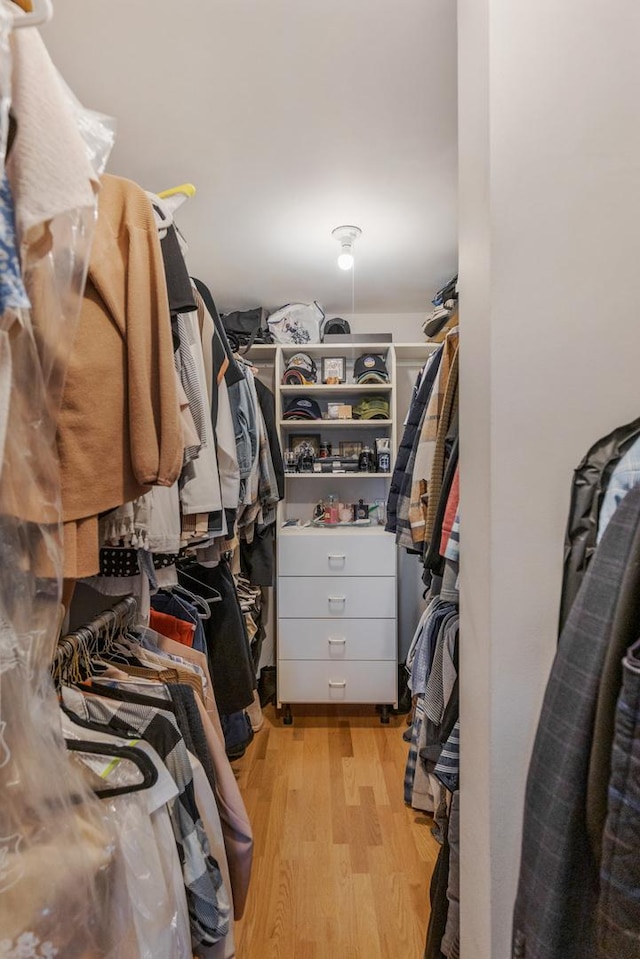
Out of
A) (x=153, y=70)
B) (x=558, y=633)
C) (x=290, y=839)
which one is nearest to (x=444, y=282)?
(x=153, y=70)

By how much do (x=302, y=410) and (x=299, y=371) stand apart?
21 cm

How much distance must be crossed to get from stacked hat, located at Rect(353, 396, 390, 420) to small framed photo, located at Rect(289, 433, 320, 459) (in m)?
0.29

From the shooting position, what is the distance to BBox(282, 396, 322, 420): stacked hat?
278 centimetres

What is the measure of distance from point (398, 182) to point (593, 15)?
1012mm

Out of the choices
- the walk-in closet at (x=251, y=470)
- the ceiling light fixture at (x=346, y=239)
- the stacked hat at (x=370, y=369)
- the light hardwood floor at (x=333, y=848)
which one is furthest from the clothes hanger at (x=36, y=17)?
the stacked hat at (x=370, y=369)

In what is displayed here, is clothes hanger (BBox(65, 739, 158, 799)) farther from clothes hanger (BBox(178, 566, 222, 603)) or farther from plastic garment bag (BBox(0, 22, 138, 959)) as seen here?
clothes hanger (BBox(178, 566, 222, 603))

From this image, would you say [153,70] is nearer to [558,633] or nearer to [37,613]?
[37,613]

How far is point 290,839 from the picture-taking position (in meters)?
1.78

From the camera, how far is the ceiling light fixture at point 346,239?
1.97m

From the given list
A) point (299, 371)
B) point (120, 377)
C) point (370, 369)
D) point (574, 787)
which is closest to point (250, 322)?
point (299, 371)

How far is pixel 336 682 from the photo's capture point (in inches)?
102

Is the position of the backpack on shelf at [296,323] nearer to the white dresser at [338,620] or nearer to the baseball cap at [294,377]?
the baseball cap at [294,377]

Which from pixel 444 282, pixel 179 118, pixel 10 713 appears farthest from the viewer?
pixel 444 282

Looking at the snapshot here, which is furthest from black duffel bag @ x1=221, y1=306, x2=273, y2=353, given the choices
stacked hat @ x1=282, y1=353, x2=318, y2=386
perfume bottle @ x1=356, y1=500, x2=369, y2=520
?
perfume bottle @ x1=356, y1=500, x2=369, y2=520
